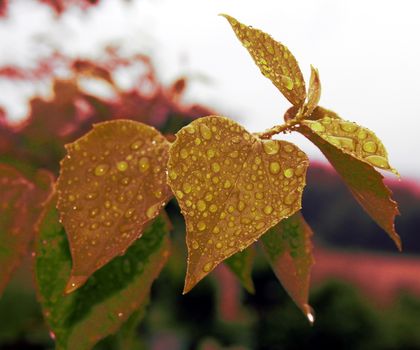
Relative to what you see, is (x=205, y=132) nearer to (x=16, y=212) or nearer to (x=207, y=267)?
(x=207, y=267)

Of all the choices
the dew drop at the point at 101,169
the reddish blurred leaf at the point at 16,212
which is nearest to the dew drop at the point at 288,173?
the dew drop at the point at 101,169

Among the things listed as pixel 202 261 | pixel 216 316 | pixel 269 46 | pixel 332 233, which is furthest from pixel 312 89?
pixel 332 233

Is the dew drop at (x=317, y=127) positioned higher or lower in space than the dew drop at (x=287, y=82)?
lower

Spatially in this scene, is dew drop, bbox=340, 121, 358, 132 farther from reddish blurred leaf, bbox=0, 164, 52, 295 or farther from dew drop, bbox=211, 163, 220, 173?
reddish blurred leaf, bbox=0, 164, 52, 295

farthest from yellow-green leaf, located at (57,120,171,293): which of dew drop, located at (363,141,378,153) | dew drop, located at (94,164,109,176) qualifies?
dew drop, located at (363,141,378,153)

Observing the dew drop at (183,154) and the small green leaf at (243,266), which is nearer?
the dew drop at (183,154)

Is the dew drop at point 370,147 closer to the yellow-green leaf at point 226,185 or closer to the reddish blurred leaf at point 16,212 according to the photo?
the yellow-green leaf at point 226,185

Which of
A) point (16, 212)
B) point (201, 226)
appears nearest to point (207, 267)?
point (201, 226)

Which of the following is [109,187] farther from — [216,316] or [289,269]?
[216,316]
